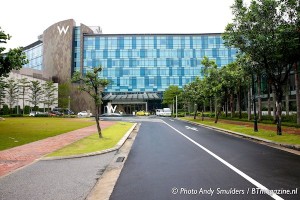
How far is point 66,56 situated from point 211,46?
47831 millimetres

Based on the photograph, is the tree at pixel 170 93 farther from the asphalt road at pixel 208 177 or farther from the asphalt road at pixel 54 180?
the asphalt road at pixel 54 180

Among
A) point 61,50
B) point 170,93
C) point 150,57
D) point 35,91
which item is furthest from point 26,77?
point 170,93

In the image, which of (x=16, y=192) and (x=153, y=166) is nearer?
(x=16, y=192)

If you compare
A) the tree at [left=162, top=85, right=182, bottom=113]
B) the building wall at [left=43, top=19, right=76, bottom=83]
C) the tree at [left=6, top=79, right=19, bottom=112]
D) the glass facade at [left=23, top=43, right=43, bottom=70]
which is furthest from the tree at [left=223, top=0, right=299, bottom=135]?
the glass facade at [left=23, top=43, right=43, bottom=70]

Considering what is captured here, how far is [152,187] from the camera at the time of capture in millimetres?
6742

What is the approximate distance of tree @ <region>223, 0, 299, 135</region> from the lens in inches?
698

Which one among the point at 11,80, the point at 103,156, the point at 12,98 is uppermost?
the point at 11,80

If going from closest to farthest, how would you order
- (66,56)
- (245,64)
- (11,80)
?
(245,64), (11,80), (66,56)

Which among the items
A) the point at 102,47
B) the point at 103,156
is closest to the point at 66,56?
the point at 102,47

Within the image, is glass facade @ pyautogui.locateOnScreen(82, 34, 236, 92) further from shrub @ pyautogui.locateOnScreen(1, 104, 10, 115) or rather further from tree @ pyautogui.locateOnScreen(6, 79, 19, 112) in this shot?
shrub @ pyautogui.locateOnScreen(1, 104, 10, 115)

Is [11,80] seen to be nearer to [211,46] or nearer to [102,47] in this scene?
[102,47]

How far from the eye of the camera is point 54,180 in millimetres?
7566

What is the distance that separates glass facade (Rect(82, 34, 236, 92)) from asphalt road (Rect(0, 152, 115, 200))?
8166 centimetres

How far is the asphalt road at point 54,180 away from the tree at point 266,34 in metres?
13.2
